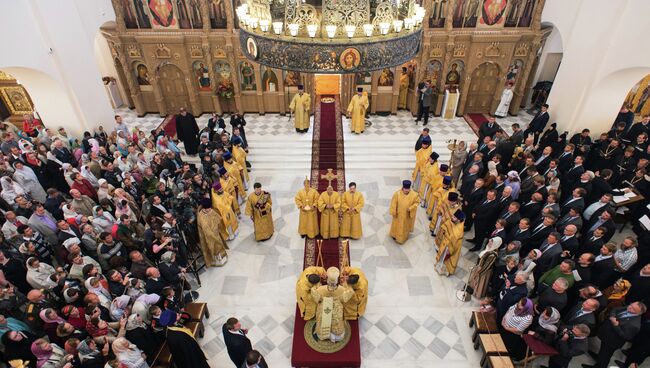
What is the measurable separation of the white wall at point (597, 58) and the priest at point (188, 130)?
1214cm

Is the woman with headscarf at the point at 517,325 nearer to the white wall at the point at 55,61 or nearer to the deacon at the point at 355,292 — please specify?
the deacon at the point at 355,292

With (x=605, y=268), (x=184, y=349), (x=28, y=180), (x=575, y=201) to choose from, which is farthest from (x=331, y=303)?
(x=28, y=180)

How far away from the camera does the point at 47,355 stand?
477 centimetres

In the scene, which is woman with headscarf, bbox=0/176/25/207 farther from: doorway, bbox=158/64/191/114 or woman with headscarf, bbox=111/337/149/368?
doorway, bbox=158/64/191/114

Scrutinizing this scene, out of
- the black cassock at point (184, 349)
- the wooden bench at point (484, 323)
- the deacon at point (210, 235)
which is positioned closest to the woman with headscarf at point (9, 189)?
the deacon at point (210, 235)

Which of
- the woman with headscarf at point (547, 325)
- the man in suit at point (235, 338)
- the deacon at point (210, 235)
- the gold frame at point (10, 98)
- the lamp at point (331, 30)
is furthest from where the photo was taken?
the gold frame at point (10, 98)

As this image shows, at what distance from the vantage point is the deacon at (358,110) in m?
12.8

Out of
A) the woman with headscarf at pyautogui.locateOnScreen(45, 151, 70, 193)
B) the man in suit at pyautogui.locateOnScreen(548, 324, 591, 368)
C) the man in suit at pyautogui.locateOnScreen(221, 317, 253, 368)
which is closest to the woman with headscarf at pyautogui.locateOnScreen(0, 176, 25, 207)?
the woman with headscarf at pyautogui.locateOnScreen(45, 151, 70, 193)

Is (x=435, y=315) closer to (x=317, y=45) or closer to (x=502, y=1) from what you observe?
(x=317, y=45)

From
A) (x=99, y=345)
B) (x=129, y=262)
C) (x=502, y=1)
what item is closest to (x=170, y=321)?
(x=99, y=345)

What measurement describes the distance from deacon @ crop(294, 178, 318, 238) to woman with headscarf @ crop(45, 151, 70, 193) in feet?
20.6

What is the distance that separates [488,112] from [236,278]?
1252cm

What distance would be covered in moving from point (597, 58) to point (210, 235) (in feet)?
Answer: 38.4

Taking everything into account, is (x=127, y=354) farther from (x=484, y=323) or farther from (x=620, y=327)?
(x=620, y=327)
